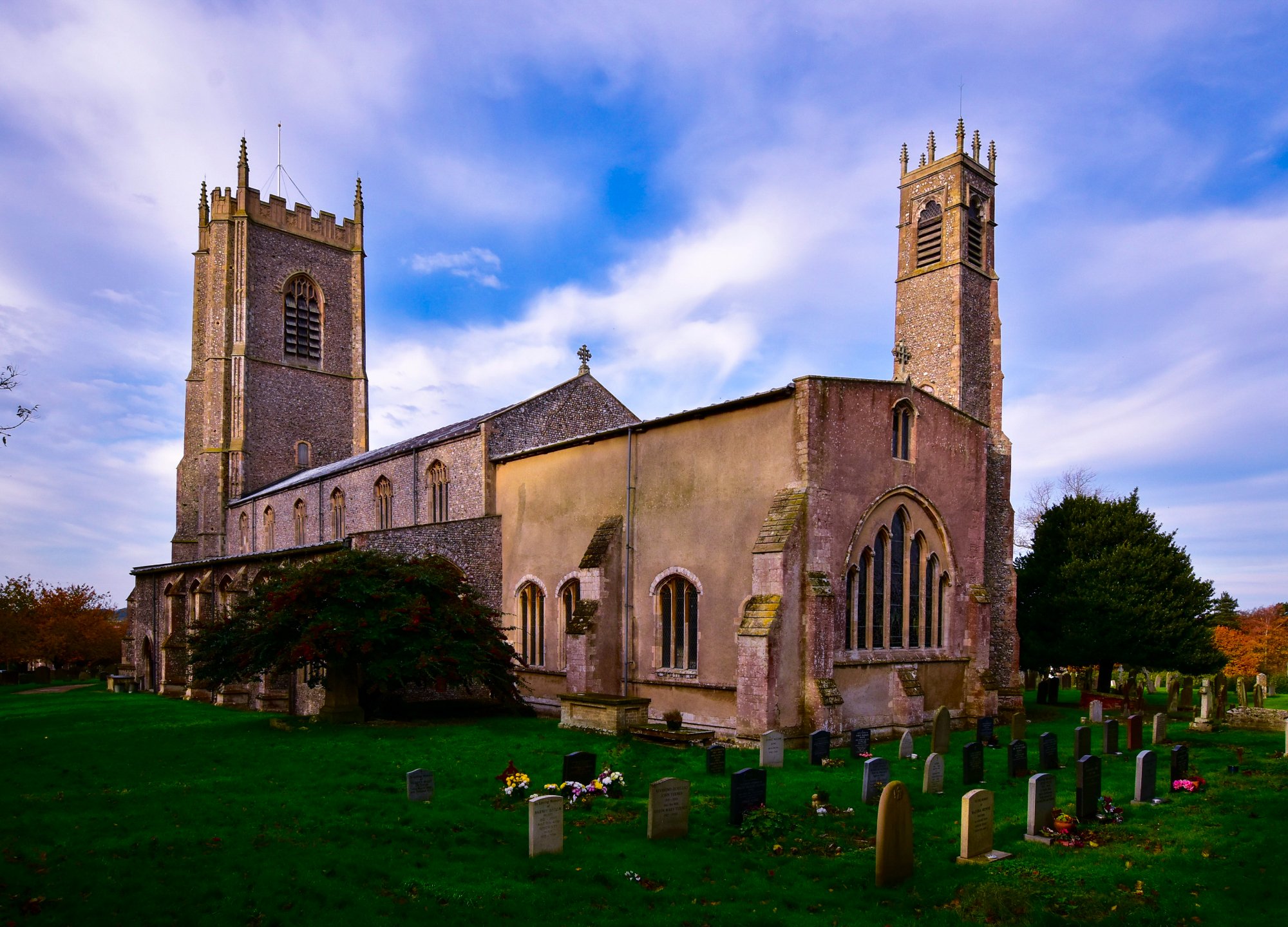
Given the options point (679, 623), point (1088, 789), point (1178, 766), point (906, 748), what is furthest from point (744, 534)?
point (1178, 766)

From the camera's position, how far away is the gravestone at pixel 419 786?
1264cm

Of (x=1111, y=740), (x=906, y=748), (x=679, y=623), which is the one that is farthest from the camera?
(x=679, y=623)

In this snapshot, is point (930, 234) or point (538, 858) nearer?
point (538, 858)

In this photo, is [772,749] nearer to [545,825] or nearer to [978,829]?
[978,829]

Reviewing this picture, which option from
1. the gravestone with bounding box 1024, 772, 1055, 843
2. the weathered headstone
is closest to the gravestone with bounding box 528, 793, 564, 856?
the gravestone with bounding box 1024, 772, 1055, 843

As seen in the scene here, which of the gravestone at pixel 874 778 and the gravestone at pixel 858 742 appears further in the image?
the gravestone at pixel 858 742

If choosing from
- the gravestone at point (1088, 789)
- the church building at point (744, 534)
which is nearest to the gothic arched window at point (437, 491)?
the church building at point (744, 534)

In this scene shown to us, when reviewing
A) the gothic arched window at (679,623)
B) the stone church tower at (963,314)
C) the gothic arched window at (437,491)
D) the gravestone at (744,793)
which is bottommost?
the gravestone at (744,793)

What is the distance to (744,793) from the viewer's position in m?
11.9

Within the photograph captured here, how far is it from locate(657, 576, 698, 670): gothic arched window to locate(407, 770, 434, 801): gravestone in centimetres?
917

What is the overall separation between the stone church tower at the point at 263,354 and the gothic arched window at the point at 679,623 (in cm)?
3318

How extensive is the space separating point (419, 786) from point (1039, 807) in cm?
906

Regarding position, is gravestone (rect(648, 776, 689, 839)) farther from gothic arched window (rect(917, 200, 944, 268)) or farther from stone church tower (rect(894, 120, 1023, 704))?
gothic arched window (rect(917, 200, 944, 268))

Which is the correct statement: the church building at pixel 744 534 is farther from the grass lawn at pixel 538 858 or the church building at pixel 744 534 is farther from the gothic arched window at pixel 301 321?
the gothic arched window at pixel 301 321
